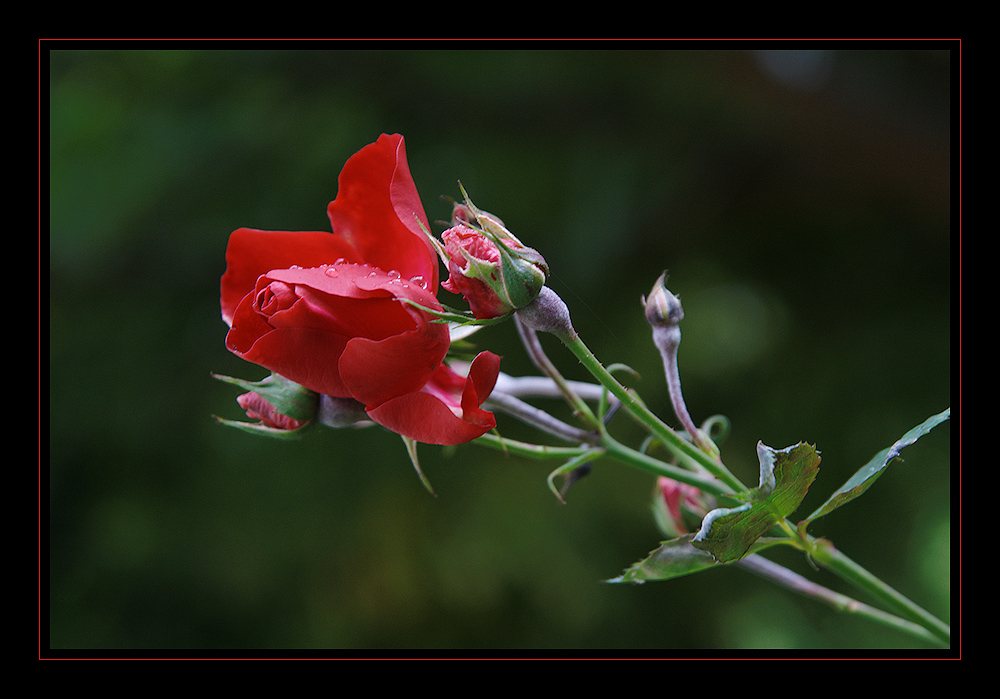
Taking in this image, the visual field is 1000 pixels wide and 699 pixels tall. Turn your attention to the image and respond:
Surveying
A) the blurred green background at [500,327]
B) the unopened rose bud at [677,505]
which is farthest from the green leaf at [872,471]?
the blurred green background at [500,327]

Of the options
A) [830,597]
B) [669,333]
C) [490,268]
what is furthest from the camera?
[830,597]

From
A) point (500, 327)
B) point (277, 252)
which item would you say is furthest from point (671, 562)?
point (500, 327)

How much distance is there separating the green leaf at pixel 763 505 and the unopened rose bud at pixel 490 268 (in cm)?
17

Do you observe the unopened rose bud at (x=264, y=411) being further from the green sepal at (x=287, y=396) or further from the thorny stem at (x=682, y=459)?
the thorny stem at (x=682, y=459)

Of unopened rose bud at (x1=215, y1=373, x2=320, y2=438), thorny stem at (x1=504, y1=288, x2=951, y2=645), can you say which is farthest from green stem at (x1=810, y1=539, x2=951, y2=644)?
unopened rose bud at (x1=215, y1=373, x2=320, y2=438)

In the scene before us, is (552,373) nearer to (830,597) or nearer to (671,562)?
(671,562)

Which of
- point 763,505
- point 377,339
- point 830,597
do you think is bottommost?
point 830,597

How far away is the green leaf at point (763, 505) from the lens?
441 millimetres

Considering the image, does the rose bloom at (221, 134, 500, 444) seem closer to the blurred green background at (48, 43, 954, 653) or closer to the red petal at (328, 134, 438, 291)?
the red petal at (328, 134, 438, 291)

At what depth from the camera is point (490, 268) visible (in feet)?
1.47

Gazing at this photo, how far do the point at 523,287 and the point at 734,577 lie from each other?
180 centimetres

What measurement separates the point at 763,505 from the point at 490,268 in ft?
0.75

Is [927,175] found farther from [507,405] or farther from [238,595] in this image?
[238,595]

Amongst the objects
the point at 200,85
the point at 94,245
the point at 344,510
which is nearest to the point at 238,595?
the point at 344,510
